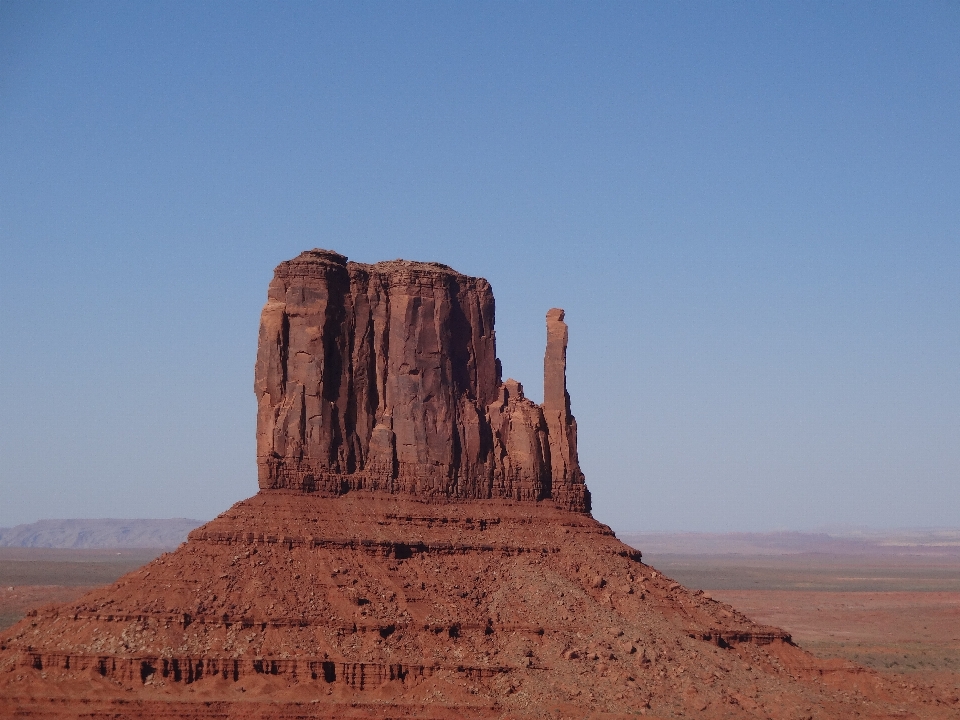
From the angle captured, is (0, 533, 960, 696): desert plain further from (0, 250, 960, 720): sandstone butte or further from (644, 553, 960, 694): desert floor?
(0, 250, 960, 720): sandstone butte

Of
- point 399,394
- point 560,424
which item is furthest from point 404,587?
point 560,424

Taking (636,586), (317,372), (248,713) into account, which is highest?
(317,372)

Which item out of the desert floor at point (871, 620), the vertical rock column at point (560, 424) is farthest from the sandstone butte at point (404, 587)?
the desert floor at point (871, 620)

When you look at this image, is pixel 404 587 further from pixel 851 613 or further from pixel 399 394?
pixel 851 613

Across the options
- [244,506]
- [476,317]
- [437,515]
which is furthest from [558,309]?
[244,506]

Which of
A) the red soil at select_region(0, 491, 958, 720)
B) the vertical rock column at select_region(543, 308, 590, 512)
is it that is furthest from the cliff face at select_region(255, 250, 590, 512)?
the red soil at select_region(0, 491, 958, 720)

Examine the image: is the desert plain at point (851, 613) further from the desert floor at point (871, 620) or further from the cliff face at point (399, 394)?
the cliff face at point (399, 394)

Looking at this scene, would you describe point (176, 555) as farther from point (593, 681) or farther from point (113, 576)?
point (113, 576)
